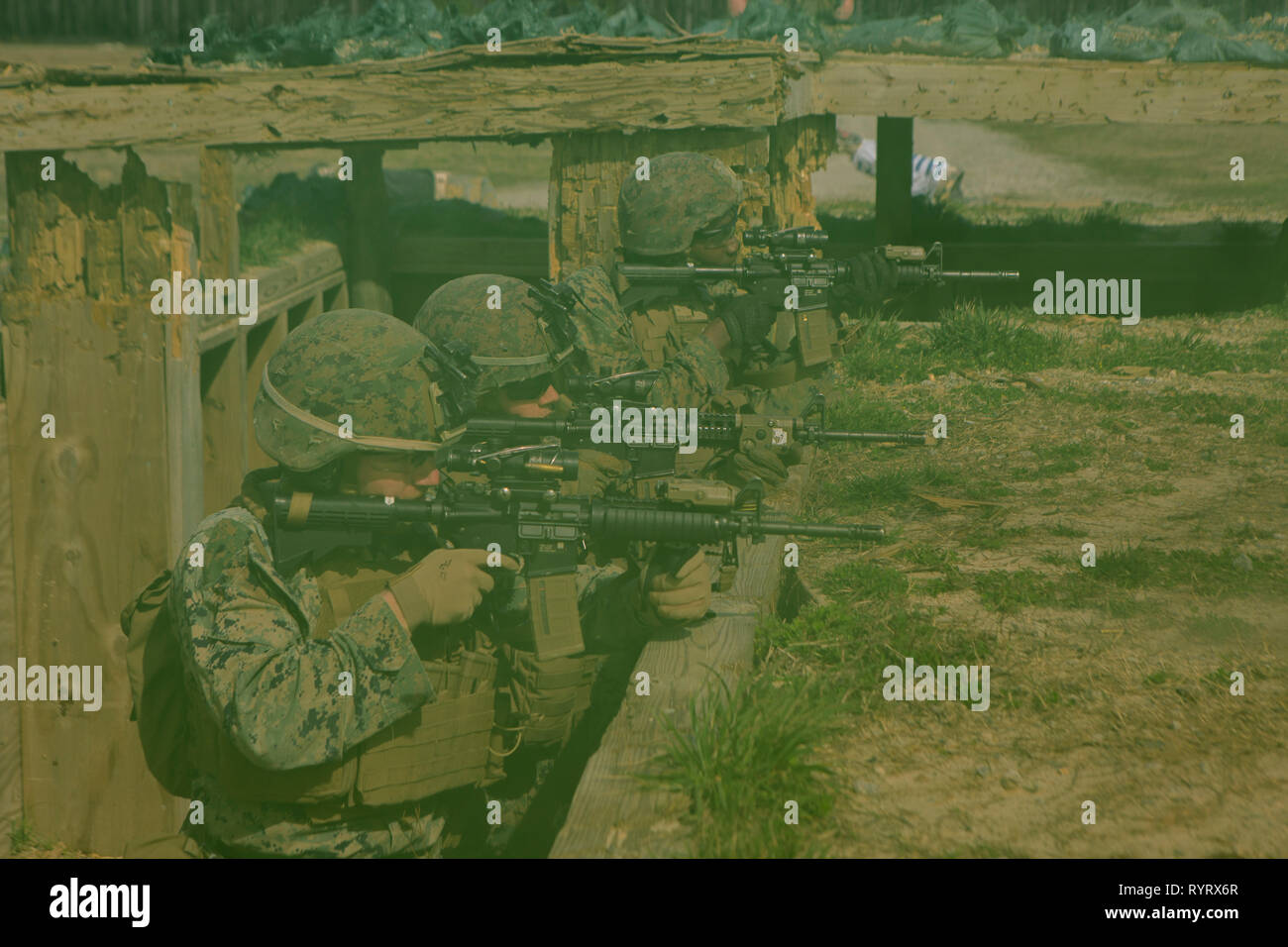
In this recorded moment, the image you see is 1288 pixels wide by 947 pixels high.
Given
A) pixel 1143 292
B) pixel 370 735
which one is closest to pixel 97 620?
pixel 370 735

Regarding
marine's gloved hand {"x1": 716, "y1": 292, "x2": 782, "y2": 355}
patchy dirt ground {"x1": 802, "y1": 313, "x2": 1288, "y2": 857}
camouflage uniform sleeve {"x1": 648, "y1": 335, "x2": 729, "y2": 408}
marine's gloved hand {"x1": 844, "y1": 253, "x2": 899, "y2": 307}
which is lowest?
patchy dirt ground {"x1": 802, "y1": 313, "x2": 1288, "y2": 857}

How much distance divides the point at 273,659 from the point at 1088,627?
106 inches

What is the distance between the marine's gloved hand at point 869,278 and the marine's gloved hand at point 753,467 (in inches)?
57.4

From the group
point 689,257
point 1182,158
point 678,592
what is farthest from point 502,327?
point 1182,158

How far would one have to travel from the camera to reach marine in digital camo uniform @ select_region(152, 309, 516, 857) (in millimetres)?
3168

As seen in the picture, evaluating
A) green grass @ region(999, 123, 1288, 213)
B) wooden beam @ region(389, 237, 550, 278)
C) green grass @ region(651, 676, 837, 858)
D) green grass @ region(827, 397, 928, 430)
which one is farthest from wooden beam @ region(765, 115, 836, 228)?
green grass @ region(999, 123, 1288, 213)

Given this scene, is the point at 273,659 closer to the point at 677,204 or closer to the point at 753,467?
the point at 753,467

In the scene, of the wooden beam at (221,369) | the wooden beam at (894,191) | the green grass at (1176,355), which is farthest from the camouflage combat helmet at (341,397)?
the wooden beam at (894,191)

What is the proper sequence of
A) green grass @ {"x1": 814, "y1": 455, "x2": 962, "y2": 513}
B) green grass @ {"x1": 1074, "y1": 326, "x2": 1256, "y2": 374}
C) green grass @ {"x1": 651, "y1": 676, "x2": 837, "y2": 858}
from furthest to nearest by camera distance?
green grass @ {"x1": 1074, "y1": 326, "x2": 1256, "y2": 374} < green grass @ {"x1": 814, "y1": 455, "x2": 962, "y2": 513} < green grass @ {"x1": 651, "y1": 676, "x2": 837, "y2": 858}

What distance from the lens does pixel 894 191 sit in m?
10.1

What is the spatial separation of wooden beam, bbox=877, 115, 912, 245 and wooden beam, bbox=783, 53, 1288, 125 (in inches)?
33.0

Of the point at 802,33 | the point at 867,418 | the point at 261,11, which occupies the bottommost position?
the point at 867,418

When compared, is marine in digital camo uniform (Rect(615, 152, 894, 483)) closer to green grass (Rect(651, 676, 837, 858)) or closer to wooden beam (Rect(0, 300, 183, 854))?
wooden beam (Rect(0, 300, 183, 854))

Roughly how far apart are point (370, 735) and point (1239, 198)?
46.5ft
